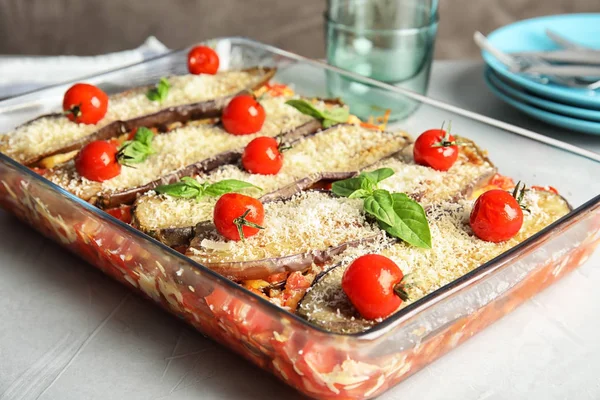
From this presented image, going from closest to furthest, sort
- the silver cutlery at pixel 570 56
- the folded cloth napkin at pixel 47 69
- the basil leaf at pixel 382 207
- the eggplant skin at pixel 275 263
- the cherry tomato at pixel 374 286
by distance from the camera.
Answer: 1. the cherry tomato at pixel 374 286
2. the eggplant skin at pixel 275 263
3. the basil leaf at pixel 382 207
4. the silver cutlery at pixel 570 56
5. the folded cloth napkin at pixel 47 69

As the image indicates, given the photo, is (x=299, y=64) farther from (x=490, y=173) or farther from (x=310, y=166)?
(x=490, y=173)

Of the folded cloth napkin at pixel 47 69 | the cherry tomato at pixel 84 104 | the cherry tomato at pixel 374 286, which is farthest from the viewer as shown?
the folded cloth napkin at pixel 47 69

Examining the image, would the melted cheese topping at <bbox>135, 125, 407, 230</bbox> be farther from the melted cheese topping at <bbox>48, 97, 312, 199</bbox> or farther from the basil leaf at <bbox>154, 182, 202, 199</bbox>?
the melted cheese topping at <bbox>48, 97, 312, 199</bbox>

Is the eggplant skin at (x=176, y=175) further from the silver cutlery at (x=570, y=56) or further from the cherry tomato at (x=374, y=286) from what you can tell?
the silver cutlery at (x=570, y=56)

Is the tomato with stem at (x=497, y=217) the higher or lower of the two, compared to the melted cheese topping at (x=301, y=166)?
higher

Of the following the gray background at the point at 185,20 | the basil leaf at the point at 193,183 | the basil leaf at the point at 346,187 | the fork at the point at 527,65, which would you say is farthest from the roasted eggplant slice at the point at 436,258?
the gray background at the point at 185,20

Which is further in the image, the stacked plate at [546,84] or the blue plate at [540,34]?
the blue plate at [540,34]
